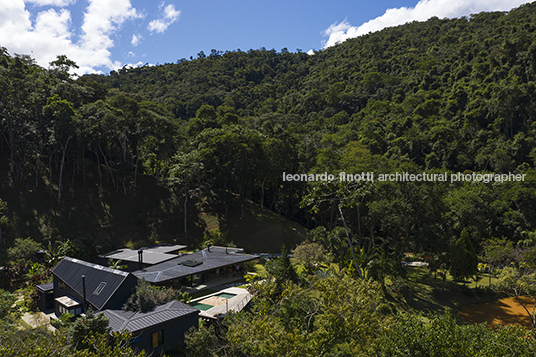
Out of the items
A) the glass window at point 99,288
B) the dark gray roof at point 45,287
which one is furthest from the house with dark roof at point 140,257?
the glass window at point 99,288

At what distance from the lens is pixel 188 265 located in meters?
26.5

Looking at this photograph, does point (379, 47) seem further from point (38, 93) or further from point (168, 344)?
point (168, 344)

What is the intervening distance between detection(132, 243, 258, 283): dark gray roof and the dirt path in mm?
19296

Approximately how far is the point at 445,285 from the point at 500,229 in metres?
16.7

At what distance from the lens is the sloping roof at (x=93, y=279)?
722 inches

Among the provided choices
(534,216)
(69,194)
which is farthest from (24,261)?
(534,216)

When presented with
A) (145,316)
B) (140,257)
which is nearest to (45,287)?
(140,257)

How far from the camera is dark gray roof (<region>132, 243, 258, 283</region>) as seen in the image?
79.5 feet

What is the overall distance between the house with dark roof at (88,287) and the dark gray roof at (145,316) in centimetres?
122

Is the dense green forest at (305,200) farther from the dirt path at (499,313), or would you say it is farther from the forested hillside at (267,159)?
the dirt path at (499,313)

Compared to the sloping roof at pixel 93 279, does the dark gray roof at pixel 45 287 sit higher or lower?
lower

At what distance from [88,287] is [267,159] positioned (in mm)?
30487

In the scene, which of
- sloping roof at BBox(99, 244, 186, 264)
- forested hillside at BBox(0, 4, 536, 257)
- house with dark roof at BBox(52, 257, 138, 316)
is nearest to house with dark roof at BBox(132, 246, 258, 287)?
sloping roof at BBox(99, 244, 186, 264)

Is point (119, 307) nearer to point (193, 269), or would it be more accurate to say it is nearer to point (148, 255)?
point (193, 269)
